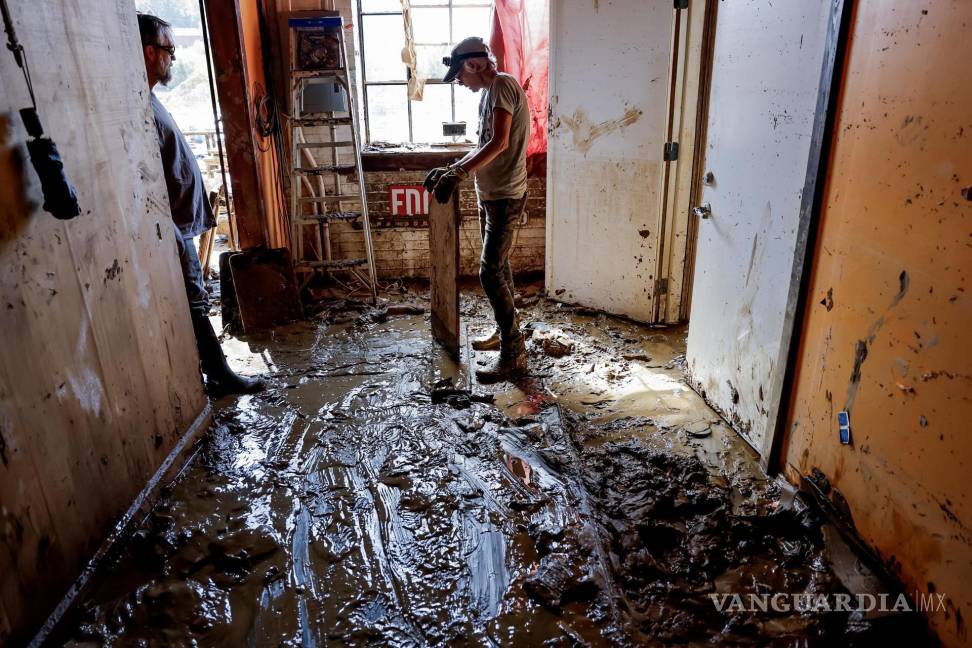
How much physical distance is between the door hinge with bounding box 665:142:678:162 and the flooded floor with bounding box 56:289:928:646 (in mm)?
1438

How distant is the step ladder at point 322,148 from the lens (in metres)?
4.42

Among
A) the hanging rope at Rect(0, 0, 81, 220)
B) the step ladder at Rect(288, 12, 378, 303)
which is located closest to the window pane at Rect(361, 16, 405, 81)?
the step ladder at Rect(288, 12, 378, 303)

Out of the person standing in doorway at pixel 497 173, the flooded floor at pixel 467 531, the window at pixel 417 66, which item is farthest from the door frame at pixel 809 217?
the window at pixel 417 66

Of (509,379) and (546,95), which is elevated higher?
(546,95)

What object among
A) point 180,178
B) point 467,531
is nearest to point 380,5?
point 180,178

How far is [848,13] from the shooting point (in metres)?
1.89

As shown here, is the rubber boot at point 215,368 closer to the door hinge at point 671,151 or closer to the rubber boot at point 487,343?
the rubber boot at point 487,343

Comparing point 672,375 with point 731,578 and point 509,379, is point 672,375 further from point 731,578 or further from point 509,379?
point 731,578

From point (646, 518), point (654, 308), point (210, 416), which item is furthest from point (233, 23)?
point (646, 518)

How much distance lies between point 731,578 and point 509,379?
1.72 m

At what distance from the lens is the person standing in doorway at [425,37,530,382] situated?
309 cm

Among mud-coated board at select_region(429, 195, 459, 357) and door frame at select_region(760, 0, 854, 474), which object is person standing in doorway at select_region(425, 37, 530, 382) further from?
door frame at select_region(760, 0, 854, 474)

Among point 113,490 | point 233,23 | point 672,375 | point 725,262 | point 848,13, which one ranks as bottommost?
point 672,375

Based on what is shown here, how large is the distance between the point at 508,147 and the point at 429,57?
89.2 inches
